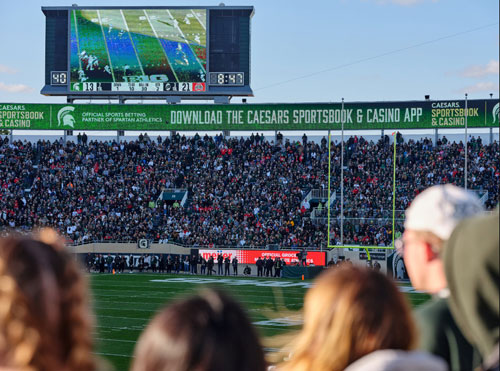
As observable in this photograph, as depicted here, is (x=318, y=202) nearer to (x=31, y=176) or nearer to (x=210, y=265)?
(x=210, y=265)

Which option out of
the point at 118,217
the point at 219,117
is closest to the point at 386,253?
the point at 118,217

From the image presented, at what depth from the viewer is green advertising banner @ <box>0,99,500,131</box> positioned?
38.8m

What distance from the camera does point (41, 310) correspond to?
1.59 metres

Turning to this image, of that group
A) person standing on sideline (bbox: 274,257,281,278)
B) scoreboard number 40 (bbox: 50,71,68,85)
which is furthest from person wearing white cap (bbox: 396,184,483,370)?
scoreboard number 40 (bbox: 50,71,68,85)

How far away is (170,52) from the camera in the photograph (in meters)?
38.4

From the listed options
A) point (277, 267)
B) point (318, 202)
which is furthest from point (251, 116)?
point (277, 267)

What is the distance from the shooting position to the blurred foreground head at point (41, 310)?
1577 millimetres

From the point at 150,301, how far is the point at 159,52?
67.2ft

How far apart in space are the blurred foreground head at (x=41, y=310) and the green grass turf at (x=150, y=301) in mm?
7573

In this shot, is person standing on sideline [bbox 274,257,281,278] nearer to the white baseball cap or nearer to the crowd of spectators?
the crowd of spectators

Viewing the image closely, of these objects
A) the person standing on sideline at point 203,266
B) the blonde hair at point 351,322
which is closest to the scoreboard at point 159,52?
the person standing on sideline at point 203,266

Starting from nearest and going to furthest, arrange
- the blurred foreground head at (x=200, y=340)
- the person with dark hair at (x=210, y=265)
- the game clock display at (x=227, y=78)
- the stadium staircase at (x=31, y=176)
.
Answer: the blurred foreground head at (x=200, y=340)
the person with dark hair at (x=210, y=265)
the stadium staircase at (x=31, y=176)
the game clock display at (x=227, y=78)

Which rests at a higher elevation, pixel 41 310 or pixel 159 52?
pixel 159 52

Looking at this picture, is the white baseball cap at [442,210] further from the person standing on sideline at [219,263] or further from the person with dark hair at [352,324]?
the person standing on sideline at [219,263]
